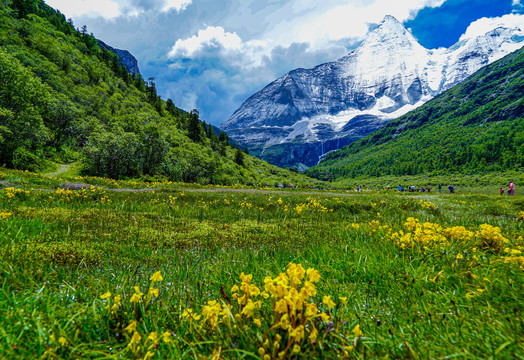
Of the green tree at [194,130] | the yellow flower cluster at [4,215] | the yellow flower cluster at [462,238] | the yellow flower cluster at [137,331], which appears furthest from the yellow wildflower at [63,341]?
the green tree at [194,130]

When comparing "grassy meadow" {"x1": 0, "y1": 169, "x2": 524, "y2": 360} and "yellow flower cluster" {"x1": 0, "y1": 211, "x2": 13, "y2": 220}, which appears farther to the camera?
"yellow flower cluster" {"x1": 0, "y1": 211, "x2": 13, "y2": 220}

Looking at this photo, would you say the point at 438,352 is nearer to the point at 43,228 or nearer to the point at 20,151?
the point at 43,228

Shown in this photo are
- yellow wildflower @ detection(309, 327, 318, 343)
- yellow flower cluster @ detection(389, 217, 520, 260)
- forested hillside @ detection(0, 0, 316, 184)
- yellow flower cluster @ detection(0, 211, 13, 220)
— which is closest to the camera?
yellow wildflower @ detection(309, 327, 318, 343)

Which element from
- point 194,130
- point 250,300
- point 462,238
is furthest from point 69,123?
point 462,238

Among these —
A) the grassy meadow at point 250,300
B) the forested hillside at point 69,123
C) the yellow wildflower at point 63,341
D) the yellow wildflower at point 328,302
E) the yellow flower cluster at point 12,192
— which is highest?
the forested hillside at point 69,123

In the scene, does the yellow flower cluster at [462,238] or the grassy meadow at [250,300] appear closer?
the grassy meadow at [250,300]

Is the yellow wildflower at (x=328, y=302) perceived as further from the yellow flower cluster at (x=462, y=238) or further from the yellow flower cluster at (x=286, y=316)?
the yellow flower cluster at (x=462, y=238)

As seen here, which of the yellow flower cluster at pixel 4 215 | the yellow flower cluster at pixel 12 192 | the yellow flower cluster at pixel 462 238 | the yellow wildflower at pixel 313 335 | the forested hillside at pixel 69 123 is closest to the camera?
Result: the yellow wildflower at pixel 313 335

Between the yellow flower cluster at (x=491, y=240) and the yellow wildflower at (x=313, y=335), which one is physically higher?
the yellow wildflower at (x=313, y=335)

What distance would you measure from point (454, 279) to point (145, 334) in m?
3.19

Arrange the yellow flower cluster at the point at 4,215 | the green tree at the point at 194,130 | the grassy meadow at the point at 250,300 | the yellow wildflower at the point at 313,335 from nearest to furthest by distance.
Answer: the yellow wildflower at the point at 313,335, the grassy meadow at the point at 250,300, the yellow flower cluster at the point at 4,215, the green tree at the point at 194,130

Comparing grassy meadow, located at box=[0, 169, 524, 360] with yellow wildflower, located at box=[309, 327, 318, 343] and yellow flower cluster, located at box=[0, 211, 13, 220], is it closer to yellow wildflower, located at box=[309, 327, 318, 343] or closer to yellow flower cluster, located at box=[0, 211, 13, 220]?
yellow wildflower, located at box=[309, 327, 318, 343]

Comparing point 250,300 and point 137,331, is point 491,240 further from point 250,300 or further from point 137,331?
point 137,331

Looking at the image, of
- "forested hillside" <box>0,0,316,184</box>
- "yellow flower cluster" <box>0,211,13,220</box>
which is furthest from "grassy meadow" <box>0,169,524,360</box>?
"forested hillside" <box>0,0,316,184</box>
